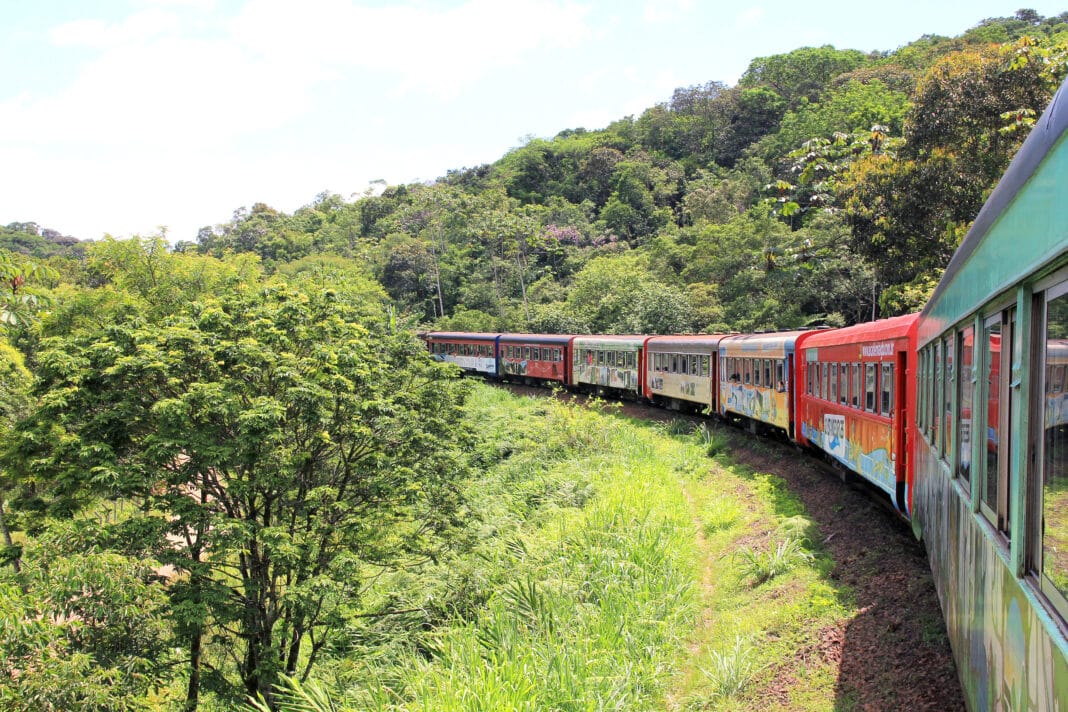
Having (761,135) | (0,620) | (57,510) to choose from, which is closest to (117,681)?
(0,620)

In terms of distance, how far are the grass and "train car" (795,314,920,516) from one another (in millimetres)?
1204

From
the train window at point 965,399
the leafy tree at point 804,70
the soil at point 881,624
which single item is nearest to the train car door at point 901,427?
the soil at point 881,624

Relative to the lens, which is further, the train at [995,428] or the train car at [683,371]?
the train car at [683,371]

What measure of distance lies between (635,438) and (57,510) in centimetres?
1251

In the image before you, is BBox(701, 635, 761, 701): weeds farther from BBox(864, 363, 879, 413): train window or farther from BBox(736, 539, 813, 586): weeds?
BBox(864, 363, 879, 413): train window

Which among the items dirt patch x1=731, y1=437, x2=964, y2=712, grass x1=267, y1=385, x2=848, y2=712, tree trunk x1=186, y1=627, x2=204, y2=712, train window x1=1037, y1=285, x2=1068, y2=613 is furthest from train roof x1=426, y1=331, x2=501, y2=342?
train window x1=1037, y1=285, x2=1068, y2=613

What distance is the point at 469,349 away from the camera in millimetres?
40250

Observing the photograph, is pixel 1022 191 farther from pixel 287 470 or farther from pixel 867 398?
pixel 287 470

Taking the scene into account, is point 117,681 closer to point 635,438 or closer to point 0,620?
point 0,620

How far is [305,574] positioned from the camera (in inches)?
563

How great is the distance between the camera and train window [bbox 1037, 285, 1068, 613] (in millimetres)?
2256

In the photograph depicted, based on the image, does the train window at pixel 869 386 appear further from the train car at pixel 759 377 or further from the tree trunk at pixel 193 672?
the tree trunk at pixel 193 672

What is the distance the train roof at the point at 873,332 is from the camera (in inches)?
332

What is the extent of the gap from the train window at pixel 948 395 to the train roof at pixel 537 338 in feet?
86.9
